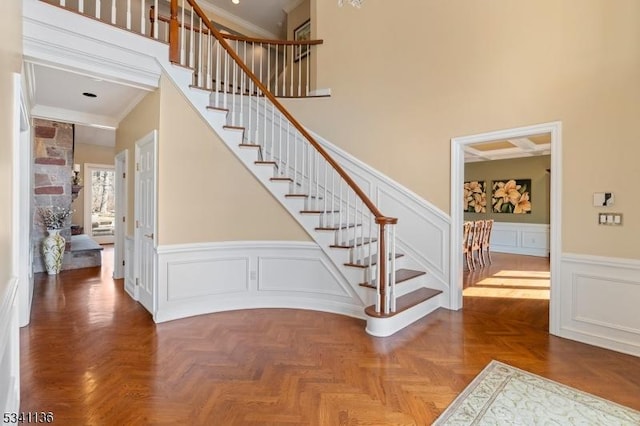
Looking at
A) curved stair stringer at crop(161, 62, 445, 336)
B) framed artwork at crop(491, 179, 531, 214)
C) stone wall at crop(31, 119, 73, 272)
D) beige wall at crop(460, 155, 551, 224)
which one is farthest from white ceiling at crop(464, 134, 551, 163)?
stone wall at crop(31, 119, 73, 272)

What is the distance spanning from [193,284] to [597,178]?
425 cm

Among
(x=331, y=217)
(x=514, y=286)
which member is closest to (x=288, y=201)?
(x=331, y=217)

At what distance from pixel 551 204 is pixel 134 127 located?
16.5 feet

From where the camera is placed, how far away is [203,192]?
12.1ft

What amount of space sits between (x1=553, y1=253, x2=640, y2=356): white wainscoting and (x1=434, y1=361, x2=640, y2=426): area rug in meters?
1.12

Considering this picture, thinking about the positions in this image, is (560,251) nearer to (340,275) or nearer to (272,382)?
(340,275)

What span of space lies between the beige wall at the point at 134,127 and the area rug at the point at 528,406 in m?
3.74

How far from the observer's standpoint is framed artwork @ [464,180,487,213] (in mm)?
9117

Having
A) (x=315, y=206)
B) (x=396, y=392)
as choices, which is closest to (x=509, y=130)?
(x=315, y=206)

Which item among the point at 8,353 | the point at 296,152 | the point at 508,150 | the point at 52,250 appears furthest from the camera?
the point at 508,150

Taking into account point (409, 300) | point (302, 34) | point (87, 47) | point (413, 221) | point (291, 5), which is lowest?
point (409, 300)

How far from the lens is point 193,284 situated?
3.66m

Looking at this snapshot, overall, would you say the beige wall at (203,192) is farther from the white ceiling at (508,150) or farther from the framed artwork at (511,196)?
the framed artwork at (511,196)

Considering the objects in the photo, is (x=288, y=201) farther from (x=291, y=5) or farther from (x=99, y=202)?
(x=99, y=202)
